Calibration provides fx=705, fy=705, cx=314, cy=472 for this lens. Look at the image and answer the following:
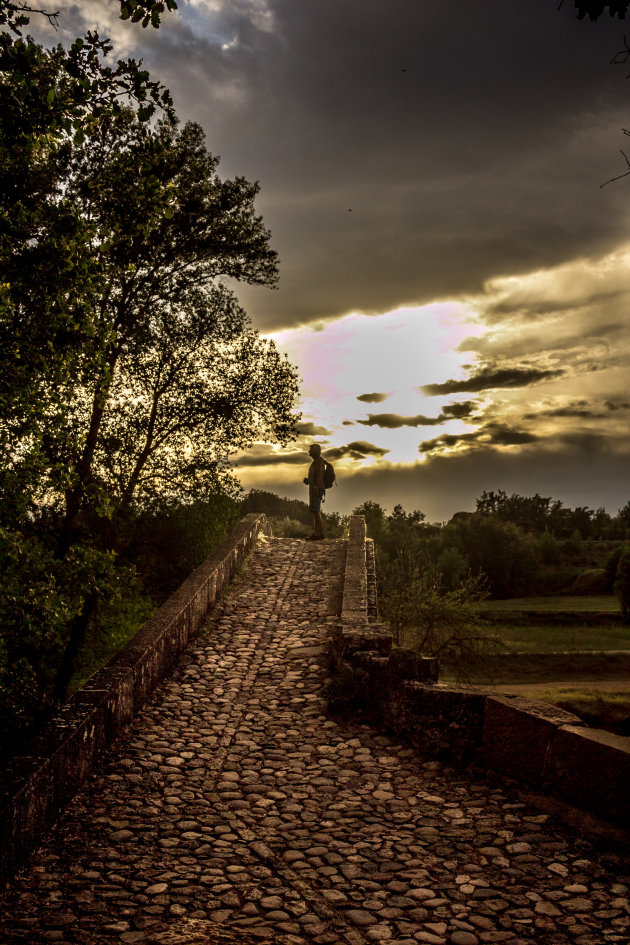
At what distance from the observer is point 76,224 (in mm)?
8484

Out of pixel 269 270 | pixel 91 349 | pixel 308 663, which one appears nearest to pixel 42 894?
pixel 308 663

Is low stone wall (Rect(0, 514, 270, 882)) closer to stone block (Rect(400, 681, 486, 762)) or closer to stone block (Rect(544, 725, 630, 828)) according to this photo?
stone block (Rect(400, 681, 486, 762))

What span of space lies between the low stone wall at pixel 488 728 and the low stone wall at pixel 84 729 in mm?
2426

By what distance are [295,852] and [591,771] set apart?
8.13 feet

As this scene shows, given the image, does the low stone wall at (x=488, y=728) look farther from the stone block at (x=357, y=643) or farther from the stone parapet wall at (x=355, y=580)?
the stone parapet wall at (x=355, y=580)

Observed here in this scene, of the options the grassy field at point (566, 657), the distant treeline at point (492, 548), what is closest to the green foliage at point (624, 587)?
the grassy field at point (566, 657)

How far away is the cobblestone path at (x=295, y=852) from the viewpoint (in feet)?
14.3

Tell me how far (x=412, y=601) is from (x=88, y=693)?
17089 mm

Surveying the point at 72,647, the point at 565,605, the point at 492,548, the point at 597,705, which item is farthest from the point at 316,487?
the point at 492,548

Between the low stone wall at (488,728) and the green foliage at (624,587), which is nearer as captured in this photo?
the low stone wall at (488,728)

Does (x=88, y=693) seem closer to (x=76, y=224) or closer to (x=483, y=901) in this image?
(x=483, y=901)

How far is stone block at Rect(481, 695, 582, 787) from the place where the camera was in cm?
628

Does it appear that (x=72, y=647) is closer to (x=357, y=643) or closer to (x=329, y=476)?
(x=329, y=476)

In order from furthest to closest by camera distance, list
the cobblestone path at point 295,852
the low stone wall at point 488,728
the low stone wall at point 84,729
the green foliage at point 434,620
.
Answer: the green foliage at point 434,620, the low stone wall at point 488,728, the low stone wall at point 84,729, the cobblestone path at point 295,852
